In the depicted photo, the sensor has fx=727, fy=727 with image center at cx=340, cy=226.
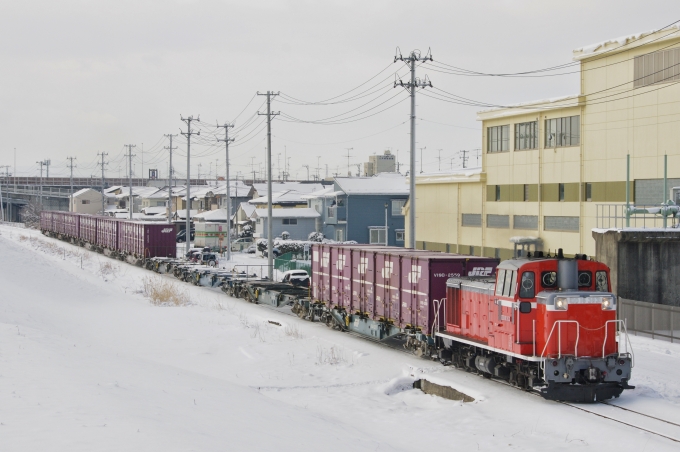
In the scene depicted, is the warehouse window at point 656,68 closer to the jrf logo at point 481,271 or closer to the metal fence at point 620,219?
the metal fence at point 620,219

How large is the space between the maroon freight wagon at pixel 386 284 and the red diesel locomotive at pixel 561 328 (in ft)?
12.0

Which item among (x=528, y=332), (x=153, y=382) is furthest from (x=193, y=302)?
(x=528, y=332)

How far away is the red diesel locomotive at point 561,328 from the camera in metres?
16.1

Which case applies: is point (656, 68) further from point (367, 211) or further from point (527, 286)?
point (367, 211)

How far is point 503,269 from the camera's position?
57.3ft

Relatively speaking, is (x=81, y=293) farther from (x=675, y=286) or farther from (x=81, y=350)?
(x=675, y=286)

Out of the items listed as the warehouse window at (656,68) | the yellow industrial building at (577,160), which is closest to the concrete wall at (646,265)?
the yellow industrial building at (577,160)

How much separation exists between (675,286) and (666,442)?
1647 cm

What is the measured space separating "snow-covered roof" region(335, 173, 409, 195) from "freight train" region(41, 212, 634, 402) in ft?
133

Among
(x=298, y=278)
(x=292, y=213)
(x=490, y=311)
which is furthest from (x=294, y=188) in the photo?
(x=490, y=311)

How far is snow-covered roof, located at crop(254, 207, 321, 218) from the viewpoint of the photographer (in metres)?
78.9

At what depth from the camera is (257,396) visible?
55.9 feet

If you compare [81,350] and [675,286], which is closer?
[81,350]

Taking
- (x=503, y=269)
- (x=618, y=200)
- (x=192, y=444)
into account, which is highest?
(x=618, y=200)
